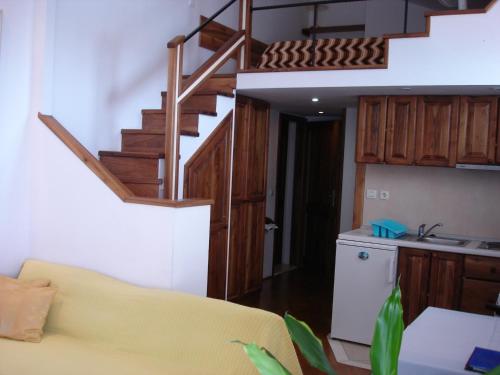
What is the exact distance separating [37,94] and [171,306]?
1.87 metres

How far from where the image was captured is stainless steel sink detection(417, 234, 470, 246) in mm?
4611

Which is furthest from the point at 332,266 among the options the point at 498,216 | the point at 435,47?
the point at 435,47

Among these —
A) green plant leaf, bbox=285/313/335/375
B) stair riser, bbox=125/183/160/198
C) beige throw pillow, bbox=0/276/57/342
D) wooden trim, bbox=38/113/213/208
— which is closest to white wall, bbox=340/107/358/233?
stair riser, bbox=125/183/160/198

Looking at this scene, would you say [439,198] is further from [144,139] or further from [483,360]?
[483,360]

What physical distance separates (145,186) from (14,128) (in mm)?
969

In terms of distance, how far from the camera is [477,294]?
13.8 ft

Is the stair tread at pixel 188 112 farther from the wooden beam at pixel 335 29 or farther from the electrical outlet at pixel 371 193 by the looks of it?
the wooden beam at pixel 335 29

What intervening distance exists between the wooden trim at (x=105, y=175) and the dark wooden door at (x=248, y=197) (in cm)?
199

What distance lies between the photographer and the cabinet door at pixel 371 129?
4.80 m

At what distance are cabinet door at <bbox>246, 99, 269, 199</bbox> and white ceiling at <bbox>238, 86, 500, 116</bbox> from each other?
15 cm

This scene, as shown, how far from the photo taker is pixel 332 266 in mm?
7277

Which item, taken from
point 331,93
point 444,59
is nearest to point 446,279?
point 444,59

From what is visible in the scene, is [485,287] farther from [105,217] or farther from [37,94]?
[37,94]

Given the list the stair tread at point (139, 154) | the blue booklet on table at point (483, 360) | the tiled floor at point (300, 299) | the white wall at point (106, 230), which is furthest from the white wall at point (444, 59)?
the blue booklet on table at point (483, 360)
